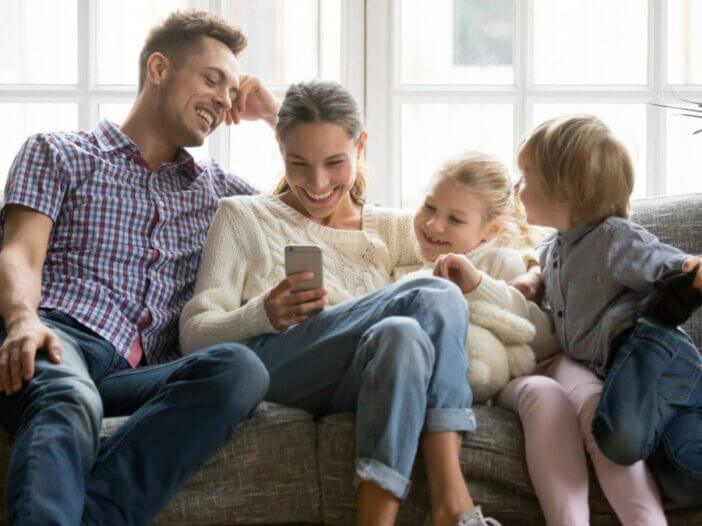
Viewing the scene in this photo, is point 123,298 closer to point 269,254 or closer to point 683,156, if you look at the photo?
point 269,254

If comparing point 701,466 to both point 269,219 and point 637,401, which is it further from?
point 269,219

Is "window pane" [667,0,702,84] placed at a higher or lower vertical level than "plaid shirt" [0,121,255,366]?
higher

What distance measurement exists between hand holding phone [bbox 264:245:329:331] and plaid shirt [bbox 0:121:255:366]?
0.37 meters

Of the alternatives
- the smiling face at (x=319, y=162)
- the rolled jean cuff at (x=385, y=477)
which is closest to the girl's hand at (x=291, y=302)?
the smiling face at (x=319, y=162)

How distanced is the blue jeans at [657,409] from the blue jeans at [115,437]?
2.23 ft

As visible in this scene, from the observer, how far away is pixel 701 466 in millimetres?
1947

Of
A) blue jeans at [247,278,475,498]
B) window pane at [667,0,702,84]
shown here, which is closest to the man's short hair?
blue jeans at [247,278,475,498]

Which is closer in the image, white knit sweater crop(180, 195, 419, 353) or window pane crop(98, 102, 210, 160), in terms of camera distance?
white knit sweater crop(180, 195, 419, 353)

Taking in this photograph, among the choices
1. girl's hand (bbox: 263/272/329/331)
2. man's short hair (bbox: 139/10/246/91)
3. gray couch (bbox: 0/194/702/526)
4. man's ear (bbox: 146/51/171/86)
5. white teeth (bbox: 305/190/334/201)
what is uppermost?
man's short hair (bbox: 139/10/246/91)

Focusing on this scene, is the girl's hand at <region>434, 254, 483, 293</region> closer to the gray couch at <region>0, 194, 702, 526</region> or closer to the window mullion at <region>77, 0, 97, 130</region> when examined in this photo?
the gray couch at <region>0, 194, 702, 526</region>

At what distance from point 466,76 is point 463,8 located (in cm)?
22

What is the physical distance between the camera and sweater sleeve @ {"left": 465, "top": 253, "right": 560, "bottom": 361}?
7.40 feet

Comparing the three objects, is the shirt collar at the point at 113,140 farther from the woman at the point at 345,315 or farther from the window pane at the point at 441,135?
the window pane at the point at 441,135

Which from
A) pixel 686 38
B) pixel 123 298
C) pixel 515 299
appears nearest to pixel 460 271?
pixel 515 299
